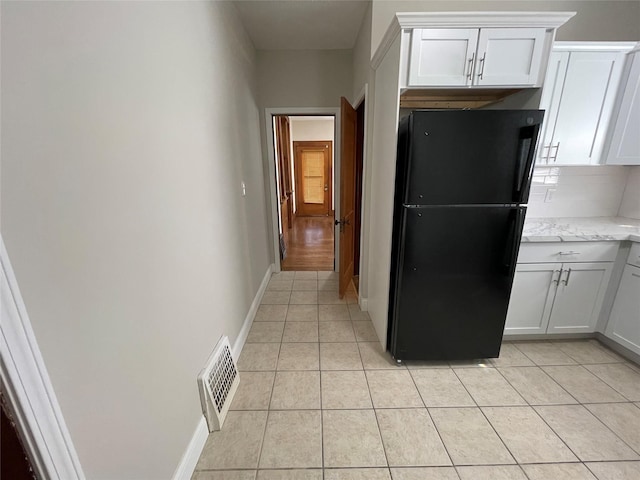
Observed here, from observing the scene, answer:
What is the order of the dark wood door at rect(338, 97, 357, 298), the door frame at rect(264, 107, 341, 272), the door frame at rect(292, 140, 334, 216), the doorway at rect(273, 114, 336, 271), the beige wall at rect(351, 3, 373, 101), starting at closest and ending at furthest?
1. the beige wall at rect(351, 3, 373, 101)
2. the dark wood door at rect(338, 97, 357, 298)
3. the door frame at rect(264, 107, 341, 272)
4. the doorway at rect(273, 114, 336, 271)
5. the door frame at rect(292, 140, 334, 216)

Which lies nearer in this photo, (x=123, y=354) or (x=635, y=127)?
(x=123, y=354)

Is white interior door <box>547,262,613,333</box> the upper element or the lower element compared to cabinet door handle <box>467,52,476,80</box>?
lower

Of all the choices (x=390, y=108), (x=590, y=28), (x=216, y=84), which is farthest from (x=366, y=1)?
(x=590, y=28)

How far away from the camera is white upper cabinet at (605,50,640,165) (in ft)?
5.98

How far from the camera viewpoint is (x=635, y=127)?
6.21ft

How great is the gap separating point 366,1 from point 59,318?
2.80 metres

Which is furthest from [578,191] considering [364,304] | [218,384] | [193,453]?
[193,453]

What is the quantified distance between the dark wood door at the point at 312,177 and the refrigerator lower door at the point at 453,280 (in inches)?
239

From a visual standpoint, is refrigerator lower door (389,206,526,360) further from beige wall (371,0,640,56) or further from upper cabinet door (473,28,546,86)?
beige wall (371,0,640,56)

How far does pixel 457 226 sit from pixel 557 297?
118 cm

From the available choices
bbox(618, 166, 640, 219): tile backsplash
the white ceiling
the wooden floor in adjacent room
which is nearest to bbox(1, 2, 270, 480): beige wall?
the white ceiling

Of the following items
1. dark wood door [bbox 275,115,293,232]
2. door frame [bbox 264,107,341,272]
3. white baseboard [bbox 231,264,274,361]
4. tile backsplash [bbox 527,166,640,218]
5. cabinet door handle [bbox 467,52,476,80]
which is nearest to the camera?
cabinet door handle [bbox 467,52,476,80]

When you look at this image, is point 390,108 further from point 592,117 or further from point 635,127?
point 635,127

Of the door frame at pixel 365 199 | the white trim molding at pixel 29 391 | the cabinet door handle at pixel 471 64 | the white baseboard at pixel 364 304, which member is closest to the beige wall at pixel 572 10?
the door frame at pixel 365 199
